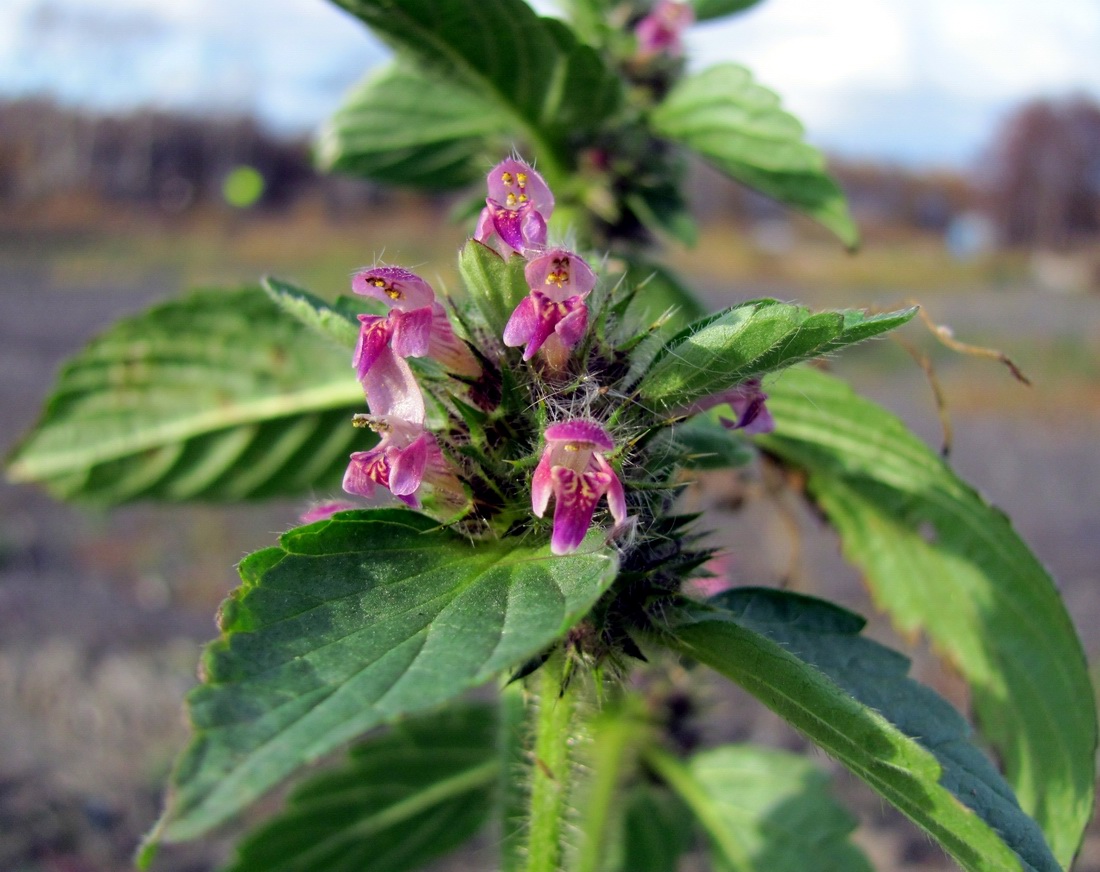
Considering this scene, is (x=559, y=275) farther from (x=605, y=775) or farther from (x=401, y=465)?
(x=605, y=775)

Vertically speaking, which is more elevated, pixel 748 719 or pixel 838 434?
pixel 838 434

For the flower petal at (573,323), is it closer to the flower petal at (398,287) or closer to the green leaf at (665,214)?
the flower petal at (398,287)

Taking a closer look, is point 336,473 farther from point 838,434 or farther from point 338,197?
point 338,197

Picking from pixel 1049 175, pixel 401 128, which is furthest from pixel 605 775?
pixel 1049 175

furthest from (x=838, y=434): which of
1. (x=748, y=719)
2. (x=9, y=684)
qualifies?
(x=9, y=684)

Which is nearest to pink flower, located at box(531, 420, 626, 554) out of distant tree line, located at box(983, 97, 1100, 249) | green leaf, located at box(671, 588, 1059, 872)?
green leaf, located at box(671, 588, 1059, 872)

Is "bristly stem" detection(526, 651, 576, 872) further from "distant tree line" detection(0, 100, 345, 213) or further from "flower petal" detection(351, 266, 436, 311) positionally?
"distant tree line" detection(0, 100, 345, 213)
